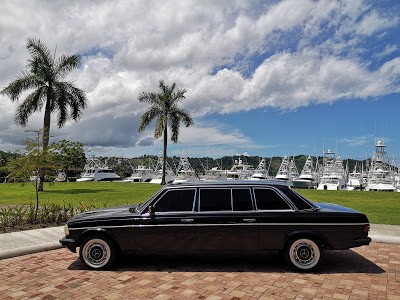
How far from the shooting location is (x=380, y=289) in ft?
17.3

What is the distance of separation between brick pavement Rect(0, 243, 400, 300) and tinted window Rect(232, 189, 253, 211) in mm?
1137

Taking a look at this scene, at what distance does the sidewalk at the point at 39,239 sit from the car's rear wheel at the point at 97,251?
1.90m

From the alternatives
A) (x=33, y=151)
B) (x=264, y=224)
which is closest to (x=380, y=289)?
(x=264, y=224)

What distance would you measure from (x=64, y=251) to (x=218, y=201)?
387 centimetres

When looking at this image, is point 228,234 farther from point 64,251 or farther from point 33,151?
point 33,151

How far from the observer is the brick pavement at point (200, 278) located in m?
5.14

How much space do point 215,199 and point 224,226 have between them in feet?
1.79

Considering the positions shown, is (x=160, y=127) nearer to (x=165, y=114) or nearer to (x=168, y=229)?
(x=165, y=114)

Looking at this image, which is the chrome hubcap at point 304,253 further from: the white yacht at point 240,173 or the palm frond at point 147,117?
the white yacht at point 240,173

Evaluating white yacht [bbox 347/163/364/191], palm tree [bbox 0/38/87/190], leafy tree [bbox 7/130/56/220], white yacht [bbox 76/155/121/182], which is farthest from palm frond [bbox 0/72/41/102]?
white yacht [bbox 347/163/364/191]

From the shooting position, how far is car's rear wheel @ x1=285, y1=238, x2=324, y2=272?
6.18 meters

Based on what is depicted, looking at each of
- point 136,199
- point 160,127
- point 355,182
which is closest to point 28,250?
point 136,199

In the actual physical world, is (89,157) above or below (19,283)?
above

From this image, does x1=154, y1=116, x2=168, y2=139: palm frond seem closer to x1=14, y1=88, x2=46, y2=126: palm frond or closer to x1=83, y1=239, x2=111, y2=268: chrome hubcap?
x1=14, y1=88, x2=46, y2=126: palm frond
